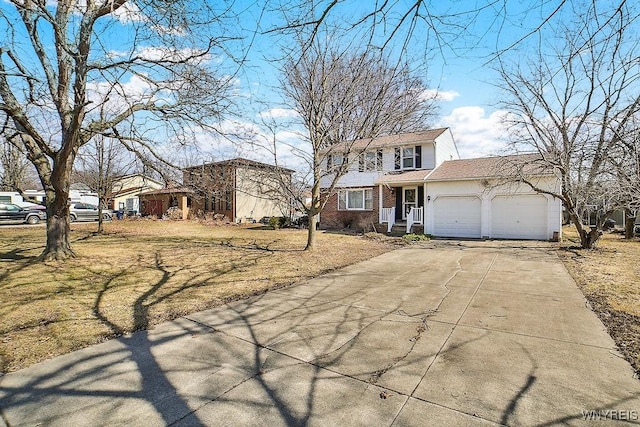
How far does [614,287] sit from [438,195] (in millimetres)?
11126

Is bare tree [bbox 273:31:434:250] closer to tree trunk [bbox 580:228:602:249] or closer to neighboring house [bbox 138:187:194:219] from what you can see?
tree trunk [bbox 580:228:602:249]

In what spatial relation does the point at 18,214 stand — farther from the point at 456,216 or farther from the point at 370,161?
the point at 456,216

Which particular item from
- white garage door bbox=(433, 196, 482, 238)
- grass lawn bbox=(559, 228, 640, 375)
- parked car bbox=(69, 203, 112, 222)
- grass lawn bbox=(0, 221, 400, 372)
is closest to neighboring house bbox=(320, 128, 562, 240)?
white garage door bbox=(433, 196, 482, 238)

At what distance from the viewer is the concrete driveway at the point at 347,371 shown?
2.50 m

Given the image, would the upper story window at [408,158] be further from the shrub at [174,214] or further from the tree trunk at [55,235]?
the shrub at [174,214]

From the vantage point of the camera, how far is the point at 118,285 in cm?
648

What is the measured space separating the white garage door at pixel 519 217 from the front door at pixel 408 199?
4.27 m

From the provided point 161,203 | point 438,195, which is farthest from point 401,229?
point 161,203

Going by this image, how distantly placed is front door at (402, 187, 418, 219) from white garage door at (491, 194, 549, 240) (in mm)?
4272

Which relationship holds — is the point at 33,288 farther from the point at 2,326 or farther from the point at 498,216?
the point at 498,216

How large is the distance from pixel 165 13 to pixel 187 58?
1969 millimetres

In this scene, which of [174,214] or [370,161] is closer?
[370,161]

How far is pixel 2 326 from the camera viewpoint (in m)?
4.20

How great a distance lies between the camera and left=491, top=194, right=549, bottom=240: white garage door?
15125 mm
